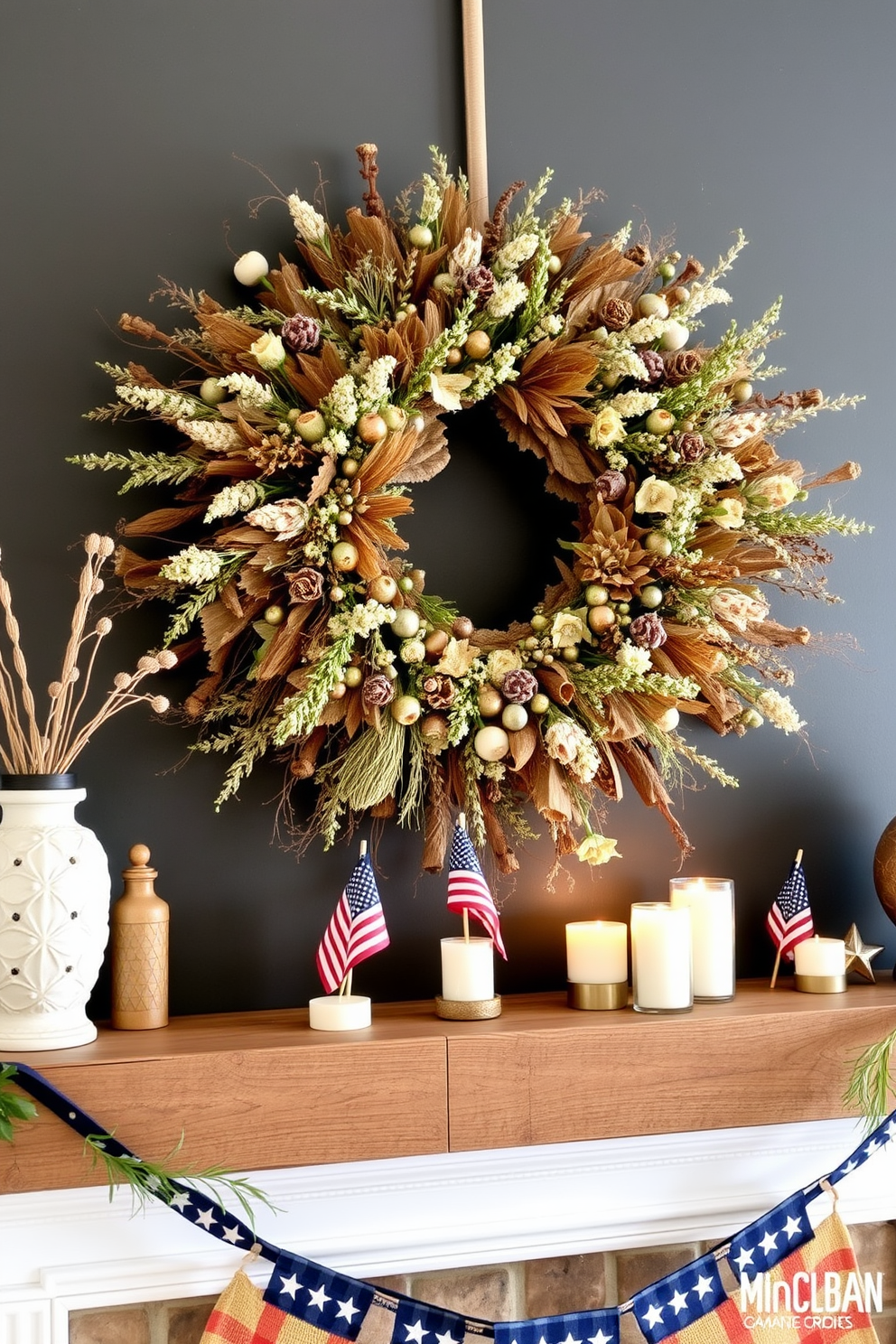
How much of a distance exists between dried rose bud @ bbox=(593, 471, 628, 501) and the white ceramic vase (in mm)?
728

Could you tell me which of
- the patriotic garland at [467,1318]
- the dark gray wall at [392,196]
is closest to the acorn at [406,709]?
the dark gray wall at [392,196]

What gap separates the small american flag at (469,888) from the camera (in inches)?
51.3

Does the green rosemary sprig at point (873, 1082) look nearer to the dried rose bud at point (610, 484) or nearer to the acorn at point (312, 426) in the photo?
the dried rose bud at point (610, 484)

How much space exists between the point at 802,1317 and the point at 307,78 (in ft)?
5.51

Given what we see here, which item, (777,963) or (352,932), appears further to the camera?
(777,963)

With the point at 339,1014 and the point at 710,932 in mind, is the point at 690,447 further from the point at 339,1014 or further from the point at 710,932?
the point at 339,1014

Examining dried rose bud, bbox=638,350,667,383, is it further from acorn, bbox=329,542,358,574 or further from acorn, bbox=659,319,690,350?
acorn, bbox=329,542,358,574

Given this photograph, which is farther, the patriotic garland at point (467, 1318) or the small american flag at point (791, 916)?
the small american flag at point (791, 916)

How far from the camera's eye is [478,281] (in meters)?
1.37

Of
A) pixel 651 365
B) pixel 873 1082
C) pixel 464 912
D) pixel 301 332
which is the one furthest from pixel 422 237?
pixel 873 1082

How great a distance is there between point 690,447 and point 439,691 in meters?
0.44

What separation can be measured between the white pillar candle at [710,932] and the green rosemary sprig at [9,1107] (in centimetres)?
79

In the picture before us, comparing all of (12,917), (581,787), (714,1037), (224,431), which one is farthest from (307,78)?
(714,1037)

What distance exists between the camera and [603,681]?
53.9 inches
